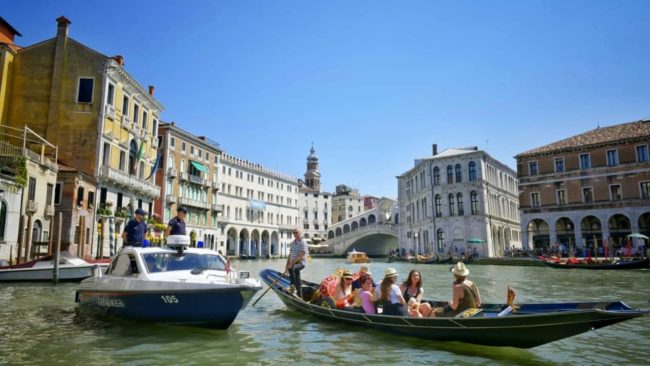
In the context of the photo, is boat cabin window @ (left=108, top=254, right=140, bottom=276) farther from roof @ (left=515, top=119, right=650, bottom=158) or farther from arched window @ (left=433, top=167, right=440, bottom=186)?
arched window @ (left=433, top=167, right=440, bottom=186)

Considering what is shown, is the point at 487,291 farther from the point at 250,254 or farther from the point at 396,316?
the point at 250,254

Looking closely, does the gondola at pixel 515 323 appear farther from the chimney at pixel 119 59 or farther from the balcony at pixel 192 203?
the balcony at pixel 192 203

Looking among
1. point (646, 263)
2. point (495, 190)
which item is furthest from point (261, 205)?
point (646, 263)

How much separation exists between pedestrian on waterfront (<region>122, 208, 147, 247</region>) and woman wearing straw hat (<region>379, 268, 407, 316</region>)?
5005 millimetres

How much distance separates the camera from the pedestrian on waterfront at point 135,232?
30.5 ft

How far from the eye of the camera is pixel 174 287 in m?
7.23

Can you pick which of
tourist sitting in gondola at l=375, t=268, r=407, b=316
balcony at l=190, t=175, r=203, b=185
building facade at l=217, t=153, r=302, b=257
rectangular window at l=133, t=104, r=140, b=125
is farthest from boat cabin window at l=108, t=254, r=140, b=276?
building facade at l=217, t=153, r=302, b=257

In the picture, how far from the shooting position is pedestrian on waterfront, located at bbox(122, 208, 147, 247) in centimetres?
930

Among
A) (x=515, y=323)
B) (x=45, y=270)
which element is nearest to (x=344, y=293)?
(x=515, y=323)

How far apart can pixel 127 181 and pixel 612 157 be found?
1315 inches

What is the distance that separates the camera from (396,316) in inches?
284

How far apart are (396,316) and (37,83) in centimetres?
2482

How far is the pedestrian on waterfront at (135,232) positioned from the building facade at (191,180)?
98.5 feet

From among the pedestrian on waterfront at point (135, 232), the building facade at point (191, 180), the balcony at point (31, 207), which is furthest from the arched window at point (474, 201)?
the pedestrian on waterfront at point (135, 232)
